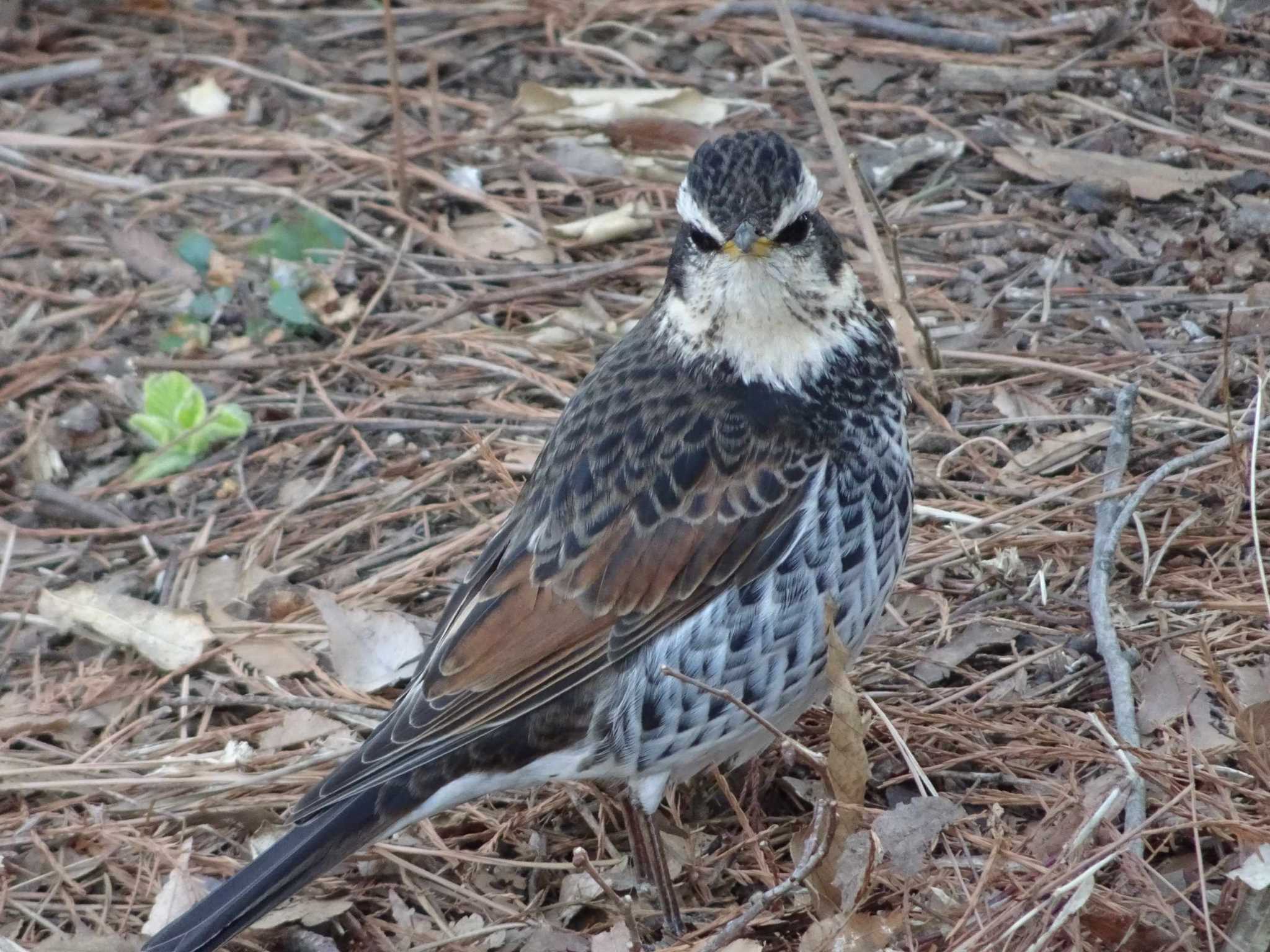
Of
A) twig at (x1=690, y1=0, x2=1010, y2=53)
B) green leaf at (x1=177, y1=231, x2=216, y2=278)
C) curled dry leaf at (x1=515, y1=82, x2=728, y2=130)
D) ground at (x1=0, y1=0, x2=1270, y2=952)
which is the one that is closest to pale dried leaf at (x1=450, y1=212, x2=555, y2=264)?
ground at (x1=0, y1=0, x2=1270, y2=952)

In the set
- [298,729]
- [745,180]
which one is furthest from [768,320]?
[298,729]

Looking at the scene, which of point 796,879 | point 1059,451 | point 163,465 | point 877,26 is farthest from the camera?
point 877,26

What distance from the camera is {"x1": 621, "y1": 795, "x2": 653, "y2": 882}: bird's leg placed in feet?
14.6

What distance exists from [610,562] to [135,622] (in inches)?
70.4

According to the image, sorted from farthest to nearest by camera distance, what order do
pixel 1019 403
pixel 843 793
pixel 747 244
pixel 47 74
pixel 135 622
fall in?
pixel 47 74 < pixel 1019 403 < pixel 135 622 < pixel 747 244 < pixel 843 793

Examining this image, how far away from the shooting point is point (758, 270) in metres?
4.37

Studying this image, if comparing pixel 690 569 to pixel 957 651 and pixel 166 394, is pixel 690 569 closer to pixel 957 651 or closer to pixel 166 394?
pixel 957 651

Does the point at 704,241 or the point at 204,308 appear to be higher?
the point at 704,241

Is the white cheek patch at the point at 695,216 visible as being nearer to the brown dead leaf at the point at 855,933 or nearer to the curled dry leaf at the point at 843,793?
the curled dry leaf at the point at 843,793

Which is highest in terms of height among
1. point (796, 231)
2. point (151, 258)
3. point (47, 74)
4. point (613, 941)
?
point (796, 231)

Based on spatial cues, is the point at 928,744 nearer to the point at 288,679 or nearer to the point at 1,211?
the point at 288,679

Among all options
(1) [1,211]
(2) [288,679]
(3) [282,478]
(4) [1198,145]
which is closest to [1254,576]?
(4) [1198,145]

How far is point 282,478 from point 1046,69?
3612 millimetres

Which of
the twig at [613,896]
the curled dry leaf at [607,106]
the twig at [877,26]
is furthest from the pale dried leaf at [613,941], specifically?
the twig at [877,26]
